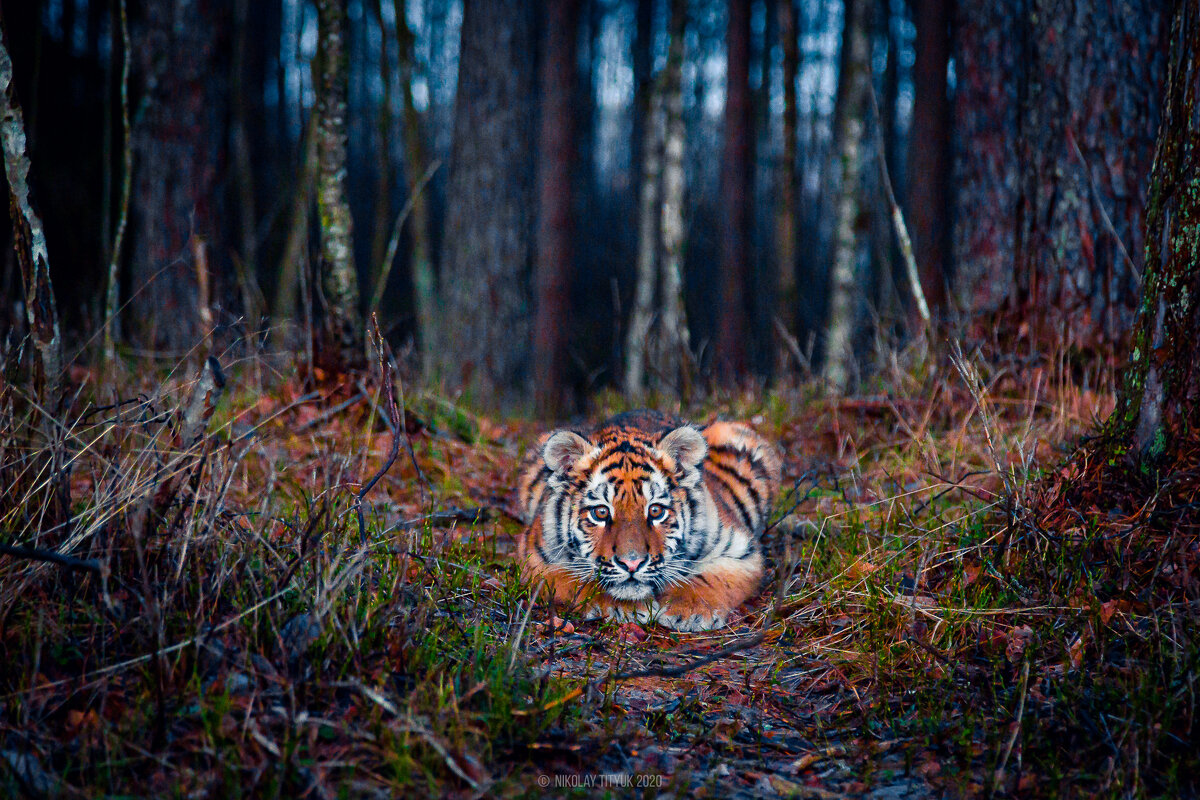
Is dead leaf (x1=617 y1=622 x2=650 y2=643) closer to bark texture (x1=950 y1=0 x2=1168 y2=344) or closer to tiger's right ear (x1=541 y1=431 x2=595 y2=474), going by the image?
tiger's right ear (x1=541 y1=431 x2=595 y2=474)

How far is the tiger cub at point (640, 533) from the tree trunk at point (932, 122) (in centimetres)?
703

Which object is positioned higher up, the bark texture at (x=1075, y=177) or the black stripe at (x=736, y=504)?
the bark texture at (x=1075, y=177)

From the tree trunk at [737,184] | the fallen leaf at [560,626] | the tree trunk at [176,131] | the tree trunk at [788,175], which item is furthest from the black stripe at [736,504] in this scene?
the tree trunk at [788,175]

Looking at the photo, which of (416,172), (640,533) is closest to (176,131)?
(416,172)

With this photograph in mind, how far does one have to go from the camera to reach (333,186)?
5.74 m

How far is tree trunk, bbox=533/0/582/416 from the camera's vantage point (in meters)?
10.9

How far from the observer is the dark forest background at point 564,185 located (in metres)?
5.81

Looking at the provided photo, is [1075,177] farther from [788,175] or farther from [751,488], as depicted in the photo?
[788,175]

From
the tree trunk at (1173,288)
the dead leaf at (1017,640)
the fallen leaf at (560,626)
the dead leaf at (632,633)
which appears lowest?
the dead leaf at (632,633)

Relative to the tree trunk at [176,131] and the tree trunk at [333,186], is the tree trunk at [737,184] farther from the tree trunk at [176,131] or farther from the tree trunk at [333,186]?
the tree trunk at [333,186]

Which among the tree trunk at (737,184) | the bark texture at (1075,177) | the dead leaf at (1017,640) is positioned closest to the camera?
the dead leaf at (1017,640)

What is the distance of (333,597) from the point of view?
2.55 metres

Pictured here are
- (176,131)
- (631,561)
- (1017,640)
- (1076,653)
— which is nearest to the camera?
(1076,653)

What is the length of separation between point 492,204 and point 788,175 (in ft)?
23.7
